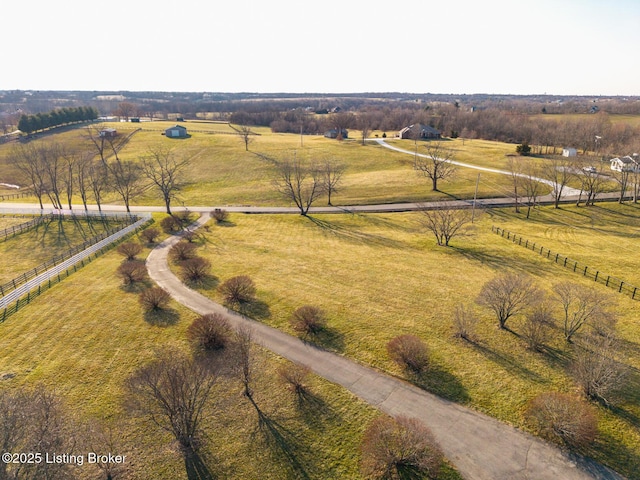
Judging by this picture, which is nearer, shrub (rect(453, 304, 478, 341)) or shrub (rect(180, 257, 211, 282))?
shrub (rect(453, 304, 478, 341))

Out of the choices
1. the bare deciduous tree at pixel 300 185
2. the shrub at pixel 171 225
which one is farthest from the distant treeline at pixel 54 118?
the shrub at pixel 171 225

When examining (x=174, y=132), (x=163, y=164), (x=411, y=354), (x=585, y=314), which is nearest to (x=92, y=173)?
(x=163, y=164)

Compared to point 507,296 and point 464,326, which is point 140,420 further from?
point 507,296

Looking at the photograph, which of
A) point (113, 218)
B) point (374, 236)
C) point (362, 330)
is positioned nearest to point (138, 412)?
point (362, 330)

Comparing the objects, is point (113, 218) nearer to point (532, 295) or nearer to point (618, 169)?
point (532, 295)

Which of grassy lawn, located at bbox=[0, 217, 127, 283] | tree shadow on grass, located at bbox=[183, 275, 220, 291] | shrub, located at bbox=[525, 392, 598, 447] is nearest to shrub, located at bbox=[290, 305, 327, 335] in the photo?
tree shadow on grass, located at bbox=[183, 275, 220, 291]

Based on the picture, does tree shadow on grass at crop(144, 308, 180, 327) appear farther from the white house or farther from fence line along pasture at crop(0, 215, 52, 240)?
the white house
